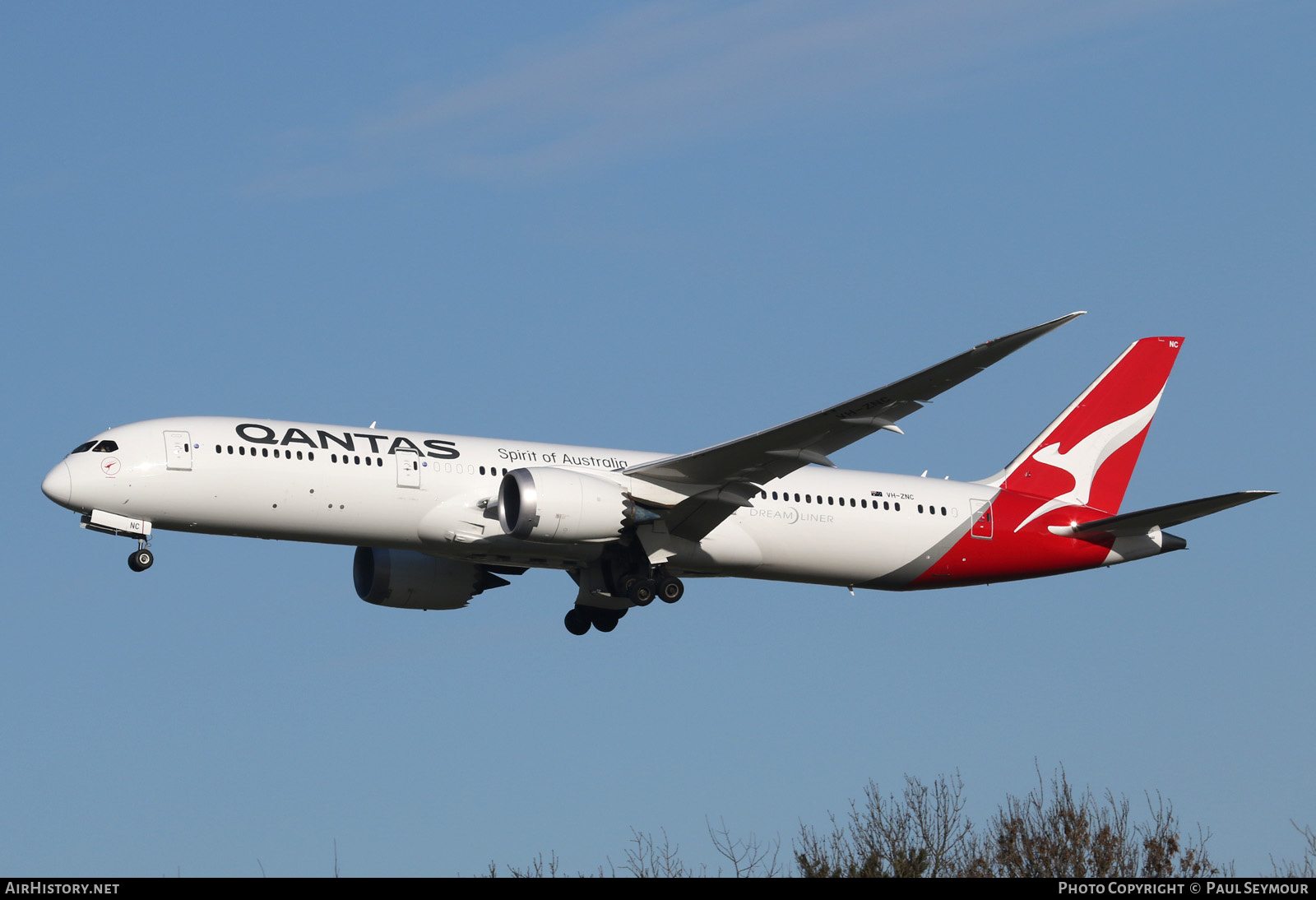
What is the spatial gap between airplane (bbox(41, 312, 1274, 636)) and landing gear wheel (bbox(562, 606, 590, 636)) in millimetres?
40

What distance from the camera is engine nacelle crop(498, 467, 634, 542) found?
37.8m

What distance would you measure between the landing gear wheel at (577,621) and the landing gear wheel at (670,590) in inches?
187

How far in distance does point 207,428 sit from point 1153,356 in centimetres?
2645

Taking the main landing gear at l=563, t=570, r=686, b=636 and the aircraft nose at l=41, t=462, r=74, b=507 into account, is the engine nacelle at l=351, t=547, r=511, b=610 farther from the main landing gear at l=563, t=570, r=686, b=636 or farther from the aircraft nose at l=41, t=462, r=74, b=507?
the aircraft nose at l=41, t=462, r=74, b=507

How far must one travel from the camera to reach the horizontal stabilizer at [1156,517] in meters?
38.8

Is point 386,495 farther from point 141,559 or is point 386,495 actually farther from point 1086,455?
point 1086,455

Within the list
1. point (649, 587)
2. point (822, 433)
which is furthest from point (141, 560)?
point (822, 433)

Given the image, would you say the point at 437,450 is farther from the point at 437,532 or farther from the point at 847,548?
the point at 847,548

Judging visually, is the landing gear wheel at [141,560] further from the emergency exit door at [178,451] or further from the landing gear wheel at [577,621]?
the landing gear wheel at [577,621]

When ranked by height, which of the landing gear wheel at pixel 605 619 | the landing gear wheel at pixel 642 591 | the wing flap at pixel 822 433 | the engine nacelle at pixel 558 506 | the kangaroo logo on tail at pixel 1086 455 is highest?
the kangaroo logo on tail at pixel 1086 455

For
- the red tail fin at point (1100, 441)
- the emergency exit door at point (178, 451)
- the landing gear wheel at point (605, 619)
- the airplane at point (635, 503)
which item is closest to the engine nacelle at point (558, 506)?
the airplane at point (635, 503)

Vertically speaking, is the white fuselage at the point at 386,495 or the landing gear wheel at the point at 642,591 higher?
the white fuselage at the point at 386,495

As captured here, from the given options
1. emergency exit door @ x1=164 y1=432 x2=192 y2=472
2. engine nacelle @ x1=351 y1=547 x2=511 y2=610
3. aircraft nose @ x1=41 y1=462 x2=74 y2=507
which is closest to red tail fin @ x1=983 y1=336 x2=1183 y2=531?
engine nacelle @ x1=351 y1=547 x2=511 y2=610

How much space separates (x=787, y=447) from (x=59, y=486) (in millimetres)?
16119
